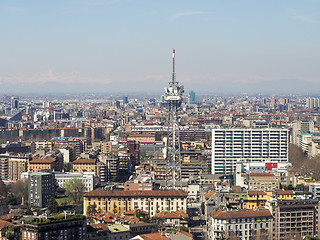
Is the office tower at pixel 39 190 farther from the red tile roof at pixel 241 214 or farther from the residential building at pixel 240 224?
the red tile roof at pixel 241 214

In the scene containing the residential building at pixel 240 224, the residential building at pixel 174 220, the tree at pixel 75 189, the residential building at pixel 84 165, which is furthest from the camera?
the residential building at pixel 84 165

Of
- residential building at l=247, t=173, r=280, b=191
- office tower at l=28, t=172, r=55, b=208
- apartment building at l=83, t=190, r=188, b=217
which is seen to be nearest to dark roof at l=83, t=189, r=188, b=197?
apartment building at l=83, t=190, r=188, b=217

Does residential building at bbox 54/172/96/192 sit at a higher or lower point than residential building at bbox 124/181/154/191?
lower

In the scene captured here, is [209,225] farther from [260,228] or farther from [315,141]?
[315,141]

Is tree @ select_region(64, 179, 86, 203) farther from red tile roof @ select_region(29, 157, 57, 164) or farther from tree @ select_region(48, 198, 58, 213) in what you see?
red tile roof @ select_region(29, 157, 57, 164)

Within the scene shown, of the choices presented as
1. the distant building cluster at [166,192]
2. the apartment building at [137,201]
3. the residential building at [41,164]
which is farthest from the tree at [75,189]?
the residential building at [41,164]
